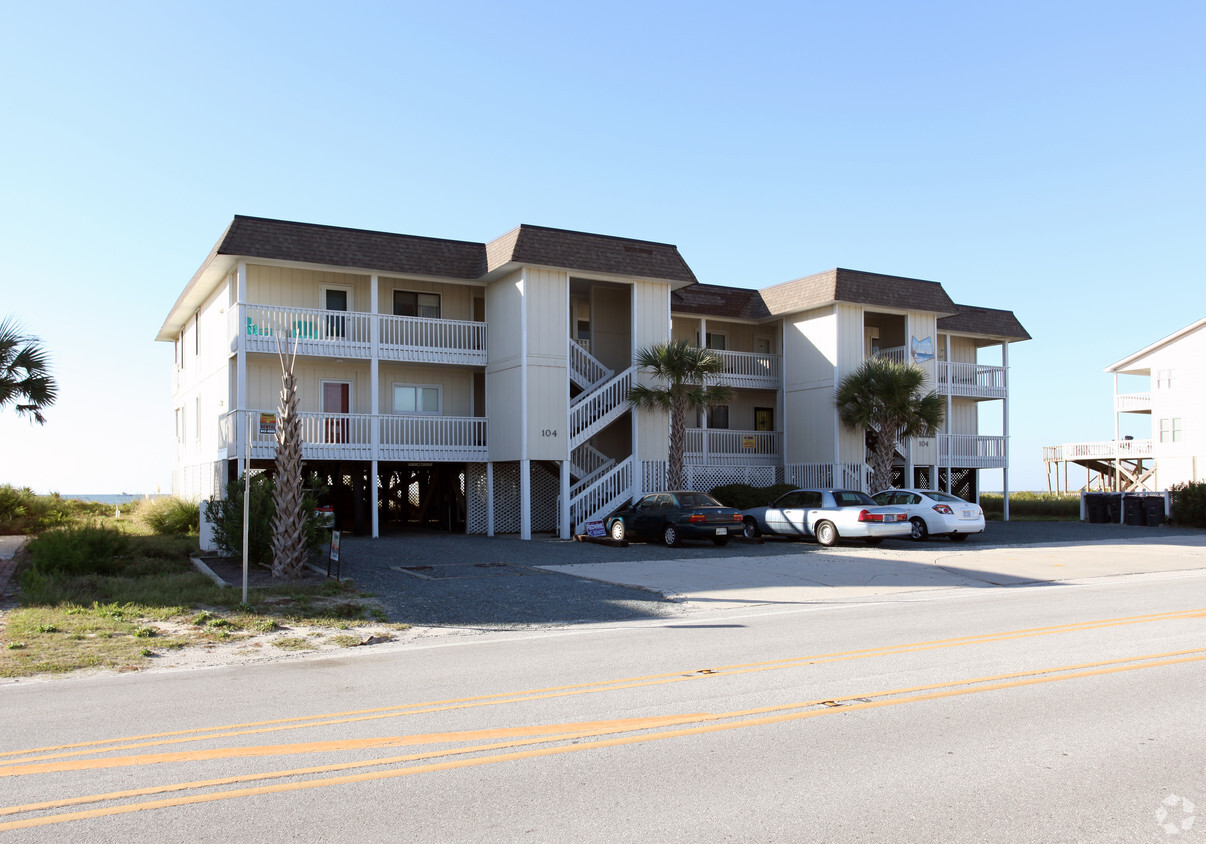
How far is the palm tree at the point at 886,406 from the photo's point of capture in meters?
28.5

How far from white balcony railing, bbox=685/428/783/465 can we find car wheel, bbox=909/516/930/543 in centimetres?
792

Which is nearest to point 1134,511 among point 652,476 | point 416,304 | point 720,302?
point 720,302

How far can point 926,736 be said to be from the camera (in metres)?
6.41

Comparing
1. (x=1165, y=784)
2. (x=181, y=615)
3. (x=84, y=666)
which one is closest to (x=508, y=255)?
(x=181, y=615)

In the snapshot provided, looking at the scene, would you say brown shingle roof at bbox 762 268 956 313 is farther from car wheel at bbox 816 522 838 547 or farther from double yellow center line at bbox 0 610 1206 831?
double yellow center line at bbox 0 610 1206 831

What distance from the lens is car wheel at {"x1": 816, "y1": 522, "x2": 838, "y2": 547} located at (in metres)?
22.4

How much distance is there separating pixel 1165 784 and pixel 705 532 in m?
16.5

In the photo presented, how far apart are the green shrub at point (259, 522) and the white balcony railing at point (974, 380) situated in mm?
23688

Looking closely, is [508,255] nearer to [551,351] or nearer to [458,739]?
[551,351]

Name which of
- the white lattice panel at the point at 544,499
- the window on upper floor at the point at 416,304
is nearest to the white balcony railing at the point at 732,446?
the white lattice panel at the point at 544,499

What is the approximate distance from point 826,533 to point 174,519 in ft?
54.4

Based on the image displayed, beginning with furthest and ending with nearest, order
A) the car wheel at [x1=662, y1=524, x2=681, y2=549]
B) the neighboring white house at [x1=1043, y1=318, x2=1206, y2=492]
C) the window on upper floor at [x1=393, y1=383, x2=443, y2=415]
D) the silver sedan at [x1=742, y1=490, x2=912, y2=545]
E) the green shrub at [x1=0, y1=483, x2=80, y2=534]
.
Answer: the neighboring white house at [x1=1043, y1=318, x2=1206, y2=492]
the window on upper floor at [x1=393, y1=383, x2=443, y2=415]
the green shrub at [x1=0, y1=483, x2=80, y2=534]
the car wheel at [x1=662, y1=524, x2=681, y2=549]
the silver sedan at [x1=742, y1=490, x2=912, y2=545]

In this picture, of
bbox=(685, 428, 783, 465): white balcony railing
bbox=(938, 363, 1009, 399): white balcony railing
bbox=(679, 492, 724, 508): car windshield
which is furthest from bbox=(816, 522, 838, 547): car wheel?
bbox=(938, 363, 1009, 399): white balcony railing

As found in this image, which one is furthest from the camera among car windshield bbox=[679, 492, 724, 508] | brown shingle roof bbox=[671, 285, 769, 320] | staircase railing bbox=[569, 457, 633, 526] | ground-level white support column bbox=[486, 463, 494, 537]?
brown shingle roof bbox=[671, 285, 769, 320]
